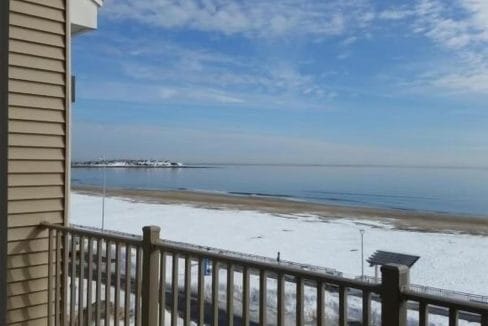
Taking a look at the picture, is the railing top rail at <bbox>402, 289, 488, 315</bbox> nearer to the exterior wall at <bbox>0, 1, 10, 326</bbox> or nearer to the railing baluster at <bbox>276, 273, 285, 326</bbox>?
the railing baluster at <bbox>276, 273, 285, 326</bbox>

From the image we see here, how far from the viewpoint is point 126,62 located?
Answer: 28.7 m

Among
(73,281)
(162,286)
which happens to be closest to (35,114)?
(73,281)

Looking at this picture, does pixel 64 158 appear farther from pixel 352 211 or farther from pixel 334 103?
pixel 334 103

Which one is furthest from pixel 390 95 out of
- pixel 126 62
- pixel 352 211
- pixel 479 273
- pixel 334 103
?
pixel 479 273

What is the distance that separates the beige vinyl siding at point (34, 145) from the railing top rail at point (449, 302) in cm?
244

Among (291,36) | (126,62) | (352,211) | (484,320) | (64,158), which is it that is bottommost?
(352,211)

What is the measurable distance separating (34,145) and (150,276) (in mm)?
1296

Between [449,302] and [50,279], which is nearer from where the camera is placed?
[449,302]

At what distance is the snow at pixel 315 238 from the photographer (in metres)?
15.0

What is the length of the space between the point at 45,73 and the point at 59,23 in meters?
0.36

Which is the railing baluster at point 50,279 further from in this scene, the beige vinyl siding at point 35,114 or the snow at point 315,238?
the snow at point 315,238

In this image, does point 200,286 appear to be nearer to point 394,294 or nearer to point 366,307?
point 366,307

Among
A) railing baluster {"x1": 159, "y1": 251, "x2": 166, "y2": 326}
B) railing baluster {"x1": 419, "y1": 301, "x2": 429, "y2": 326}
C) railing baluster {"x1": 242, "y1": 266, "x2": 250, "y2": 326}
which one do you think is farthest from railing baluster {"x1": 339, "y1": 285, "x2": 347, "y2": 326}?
railing baluster {"x1": 159, "y1": 251, "x2": 166, "y2": 326}

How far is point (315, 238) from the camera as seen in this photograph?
66.8 feet
